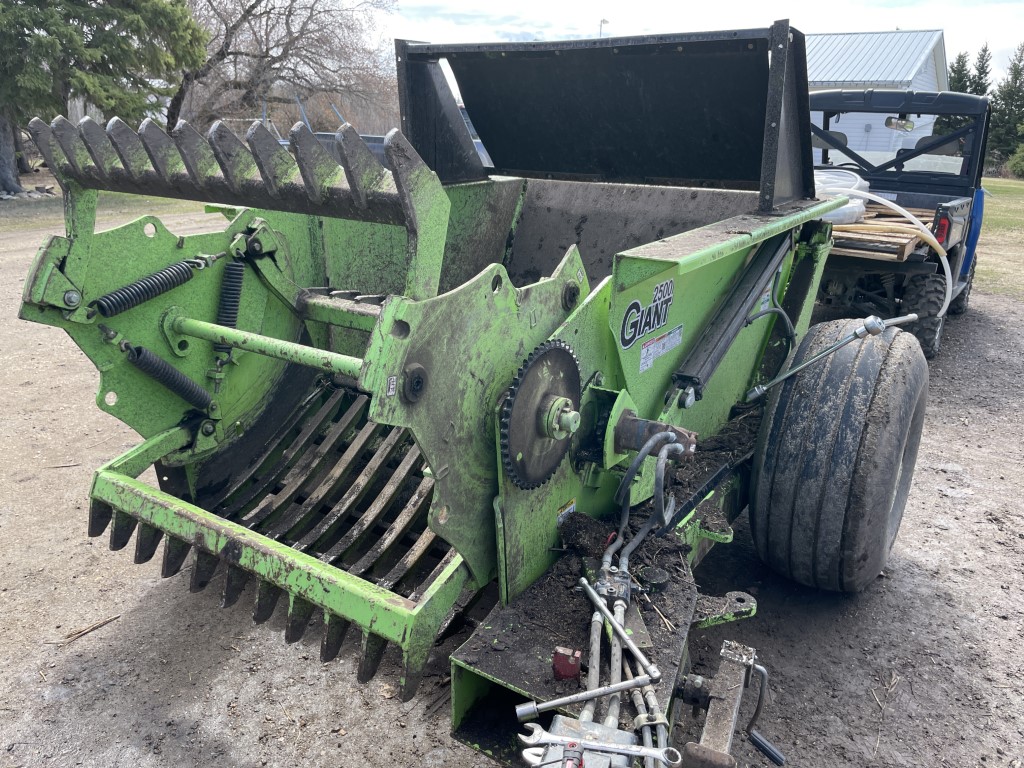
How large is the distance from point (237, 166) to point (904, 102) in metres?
6.02

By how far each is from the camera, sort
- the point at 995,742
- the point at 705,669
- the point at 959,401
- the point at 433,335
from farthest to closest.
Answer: the point at 959,401 < the point at 705,669 < the point at 995,742 < the point at 433,335

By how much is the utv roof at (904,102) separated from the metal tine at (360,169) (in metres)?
5.58

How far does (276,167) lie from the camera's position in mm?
1821

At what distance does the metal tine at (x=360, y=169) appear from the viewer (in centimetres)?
162

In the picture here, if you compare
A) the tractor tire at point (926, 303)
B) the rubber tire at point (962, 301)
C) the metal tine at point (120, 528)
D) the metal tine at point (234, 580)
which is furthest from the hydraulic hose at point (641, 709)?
the rubber tire at point (962, 301)

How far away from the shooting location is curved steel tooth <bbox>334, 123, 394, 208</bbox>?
161cm

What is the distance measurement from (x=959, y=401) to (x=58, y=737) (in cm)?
527

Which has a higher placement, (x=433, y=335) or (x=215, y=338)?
(x=433, y=335)

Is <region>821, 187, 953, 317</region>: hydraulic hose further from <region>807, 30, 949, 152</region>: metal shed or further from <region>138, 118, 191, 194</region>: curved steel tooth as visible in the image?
<region>807, 30, 949, 152</region>: metal shed

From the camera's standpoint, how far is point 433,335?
169cm

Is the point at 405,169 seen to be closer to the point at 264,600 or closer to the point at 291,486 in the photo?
the point at 264,600

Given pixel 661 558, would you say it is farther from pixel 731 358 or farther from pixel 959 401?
pixel 959 401

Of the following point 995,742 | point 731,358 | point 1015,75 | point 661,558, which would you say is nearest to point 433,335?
point 661,558

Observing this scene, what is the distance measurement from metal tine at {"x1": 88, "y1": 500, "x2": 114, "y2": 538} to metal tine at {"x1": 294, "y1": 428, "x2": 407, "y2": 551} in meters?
0.59
